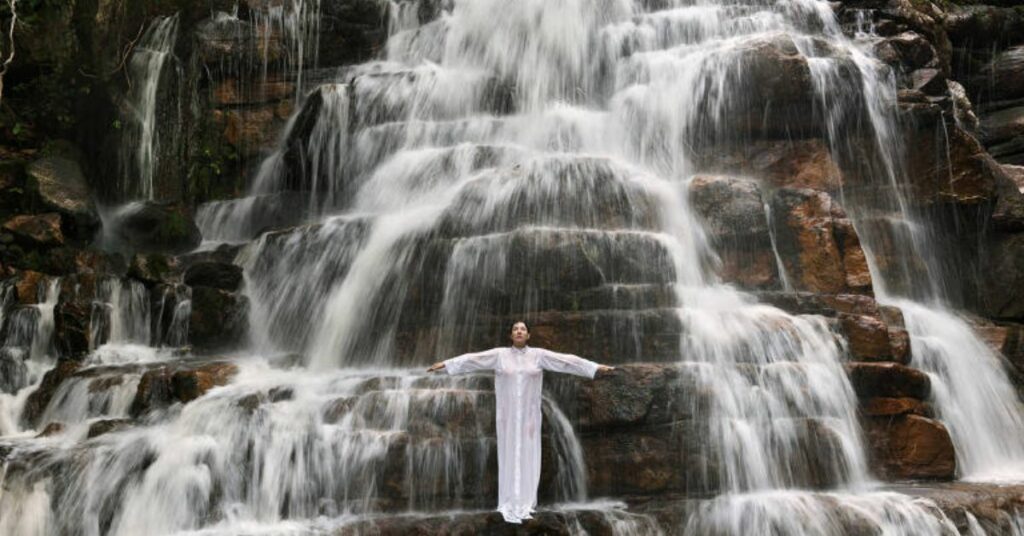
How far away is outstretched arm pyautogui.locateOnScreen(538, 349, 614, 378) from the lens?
330 inches

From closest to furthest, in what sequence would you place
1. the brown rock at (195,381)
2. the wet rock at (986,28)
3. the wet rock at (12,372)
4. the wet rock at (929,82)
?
the brown rock at (195,381), the wet rock at (12,372), the wet rock at (929,82), the wet rock at (986,28)

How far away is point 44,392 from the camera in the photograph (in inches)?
437

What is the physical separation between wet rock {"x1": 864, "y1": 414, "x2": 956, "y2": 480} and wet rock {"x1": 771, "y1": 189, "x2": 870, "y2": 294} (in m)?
2.60

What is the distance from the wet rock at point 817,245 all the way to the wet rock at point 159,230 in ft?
32.9

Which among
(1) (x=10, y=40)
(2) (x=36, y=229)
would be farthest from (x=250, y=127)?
(2) (x=36, y=229)

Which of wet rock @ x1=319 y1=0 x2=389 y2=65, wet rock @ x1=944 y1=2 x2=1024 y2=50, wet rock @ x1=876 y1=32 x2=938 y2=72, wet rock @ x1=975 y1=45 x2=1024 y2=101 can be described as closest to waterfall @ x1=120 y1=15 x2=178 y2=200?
wet rock @ x1=319 y1=0 x2=389 y2=65

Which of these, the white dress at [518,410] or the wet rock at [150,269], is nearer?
the white dress at [518,410]

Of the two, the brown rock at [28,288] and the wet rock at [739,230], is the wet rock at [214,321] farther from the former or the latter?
the wet rock at [739,230]

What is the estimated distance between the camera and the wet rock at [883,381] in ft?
32.3

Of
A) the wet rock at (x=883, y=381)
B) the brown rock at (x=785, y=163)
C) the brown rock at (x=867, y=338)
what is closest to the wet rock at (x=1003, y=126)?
the brown rock at (x=785, y=163)

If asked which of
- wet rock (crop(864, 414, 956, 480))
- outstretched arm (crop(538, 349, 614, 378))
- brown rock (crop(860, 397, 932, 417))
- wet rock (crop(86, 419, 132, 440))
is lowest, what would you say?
wet rock (crop(864, 414, 956, 480))

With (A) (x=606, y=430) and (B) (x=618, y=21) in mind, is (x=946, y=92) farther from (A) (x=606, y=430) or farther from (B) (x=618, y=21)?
(A) (x=606, y=430)

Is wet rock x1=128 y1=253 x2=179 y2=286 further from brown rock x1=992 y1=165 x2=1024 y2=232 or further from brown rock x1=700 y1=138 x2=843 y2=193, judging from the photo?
brown rock x1=992 y1=165 x2=1024 y2=232

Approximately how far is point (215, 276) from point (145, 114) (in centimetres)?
635
